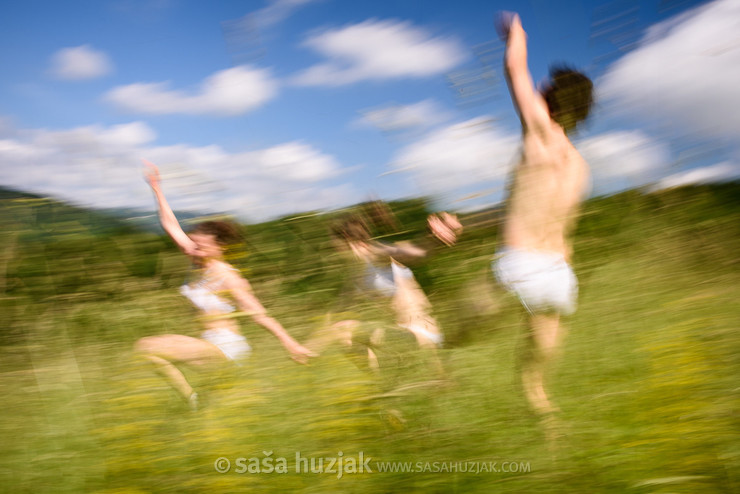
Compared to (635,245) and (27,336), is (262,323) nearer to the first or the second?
(27,336)

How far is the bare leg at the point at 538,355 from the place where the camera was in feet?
5.29

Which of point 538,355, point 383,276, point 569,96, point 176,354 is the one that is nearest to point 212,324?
point 176,354

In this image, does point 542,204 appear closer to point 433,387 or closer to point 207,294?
point 433,387

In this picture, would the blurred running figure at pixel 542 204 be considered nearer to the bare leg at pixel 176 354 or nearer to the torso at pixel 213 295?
the torso at pixel 213 295

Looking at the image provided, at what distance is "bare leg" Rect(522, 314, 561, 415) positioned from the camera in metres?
1.61

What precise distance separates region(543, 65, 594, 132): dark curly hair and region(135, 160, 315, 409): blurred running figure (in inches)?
51.2

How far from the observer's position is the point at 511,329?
1673 mm

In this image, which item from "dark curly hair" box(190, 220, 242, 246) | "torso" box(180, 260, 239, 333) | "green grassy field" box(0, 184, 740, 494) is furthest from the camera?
"dark curly hair" box(190, 220, 242, 246)

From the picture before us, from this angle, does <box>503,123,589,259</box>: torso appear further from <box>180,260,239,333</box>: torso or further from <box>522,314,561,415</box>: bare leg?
<box>180,260,239,333</box>: torso

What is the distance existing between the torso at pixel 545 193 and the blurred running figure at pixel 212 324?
945 mm

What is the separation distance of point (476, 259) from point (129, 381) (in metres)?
1.41

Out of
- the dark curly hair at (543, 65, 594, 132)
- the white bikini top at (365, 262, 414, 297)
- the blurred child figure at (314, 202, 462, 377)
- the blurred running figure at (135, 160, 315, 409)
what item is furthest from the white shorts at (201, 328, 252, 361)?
the dark curly hair at (543, 65, 594, 132)

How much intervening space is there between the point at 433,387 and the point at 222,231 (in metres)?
1.04

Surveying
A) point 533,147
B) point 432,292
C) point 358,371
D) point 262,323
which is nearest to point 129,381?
point 262,323
